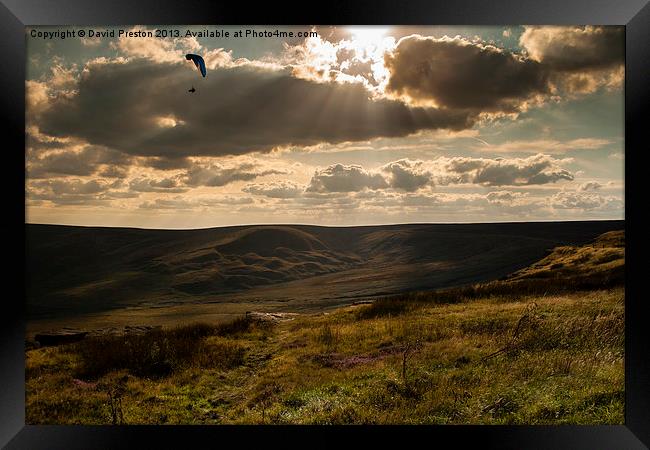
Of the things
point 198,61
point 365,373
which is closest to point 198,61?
point 198,61

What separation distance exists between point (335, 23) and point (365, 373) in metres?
7.40

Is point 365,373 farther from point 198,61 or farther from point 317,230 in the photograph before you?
point 198,61

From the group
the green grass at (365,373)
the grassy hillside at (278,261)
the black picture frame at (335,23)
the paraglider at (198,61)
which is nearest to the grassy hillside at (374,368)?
the green grass at (365,373)

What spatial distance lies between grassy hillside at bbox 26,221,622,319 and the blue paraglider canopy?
4106 mm

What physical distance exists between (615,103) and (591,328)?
530cm

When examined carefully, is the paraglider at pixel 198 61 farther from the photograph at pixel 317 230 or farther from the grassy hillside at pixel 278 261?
the grassy hillside at pixel 278 261

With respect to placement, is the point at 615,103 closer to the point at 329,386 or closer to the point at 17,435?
the point at 329,386

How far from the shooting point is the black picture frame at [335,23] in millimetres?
8055

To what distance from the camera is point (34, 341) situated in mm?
9484

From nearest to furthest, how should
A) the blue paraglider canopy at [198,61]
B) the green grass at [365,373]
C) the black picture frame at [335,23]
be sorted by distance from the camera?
the black picture frame at [335,23]
the green grass at [365,373]
the blue paraglider canopy at [198,61]

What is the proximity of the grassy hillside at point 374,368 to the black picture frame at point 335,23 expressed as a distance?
0.28 metres

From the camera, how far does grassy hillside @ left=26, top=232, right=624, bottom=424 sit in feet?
27.7

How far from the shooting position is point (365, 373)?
916 cm

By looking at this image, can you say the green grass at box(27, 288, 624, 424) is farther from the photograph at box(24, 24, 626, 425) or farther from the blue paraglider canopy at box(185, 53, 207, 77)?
the blue paraglider canopy at box(185, 53, 207, 77)
